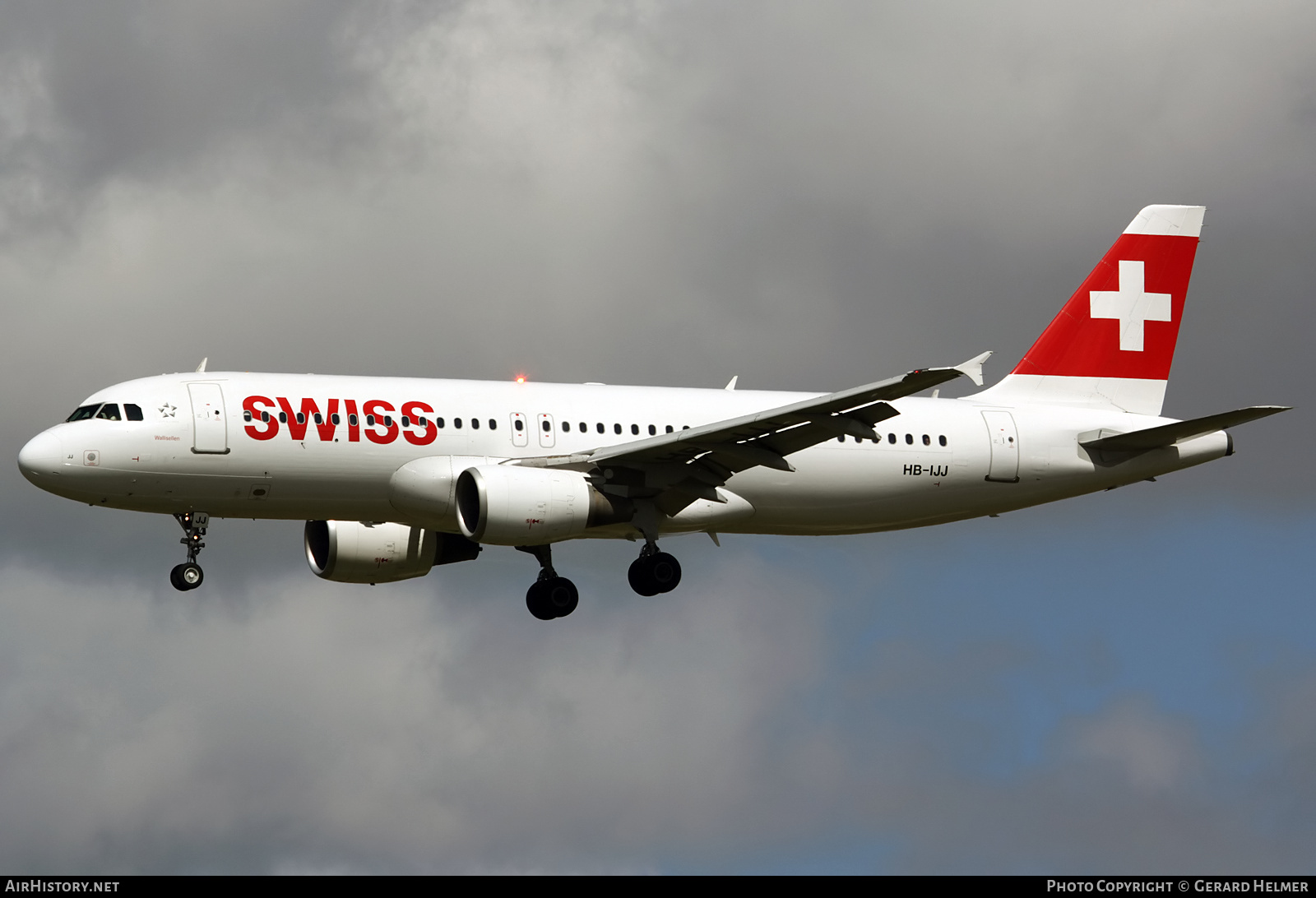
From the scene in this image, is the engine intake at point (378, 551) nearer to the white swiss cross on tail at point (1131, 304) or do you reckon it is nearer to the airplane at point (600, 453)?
the airplane at point (600, 453)

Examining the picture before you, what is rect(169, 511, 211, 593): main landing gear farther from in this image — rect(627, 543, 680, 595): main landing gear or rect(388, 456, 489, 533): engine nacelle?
rect(627, 543, 680, 595): main landing gear

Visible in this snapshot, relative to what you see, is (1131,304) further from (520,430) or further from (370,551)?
(370,551)

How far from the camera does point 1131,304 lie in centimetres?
5344

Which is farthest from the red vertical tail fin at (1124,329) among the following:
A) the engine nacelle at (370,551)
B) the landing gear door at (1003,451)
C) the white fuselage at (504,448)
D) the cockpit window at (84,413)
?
the cockpit window at (84,413)

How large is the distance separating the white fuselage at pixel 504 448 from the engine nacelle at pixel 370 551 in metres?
4.51

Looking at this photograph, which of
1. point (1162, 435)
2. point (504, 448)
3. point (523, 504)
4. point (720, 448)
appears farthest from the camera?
point (1162, 435)

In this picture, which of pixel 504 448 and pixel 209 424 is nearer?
pixel 209 424

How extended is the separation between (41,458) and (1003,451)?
2208 cm

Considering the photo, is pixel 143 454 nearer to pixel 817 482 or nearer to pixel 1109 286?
pixel 817 482

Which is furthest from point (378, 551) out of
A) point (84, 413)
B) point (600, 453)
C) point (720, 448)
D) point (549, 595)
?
point (720, 448)

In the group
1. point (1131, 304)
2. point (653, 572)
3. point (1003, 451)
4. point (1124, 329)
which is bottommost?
point (653, 572)

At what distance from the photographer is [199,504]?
142ft
